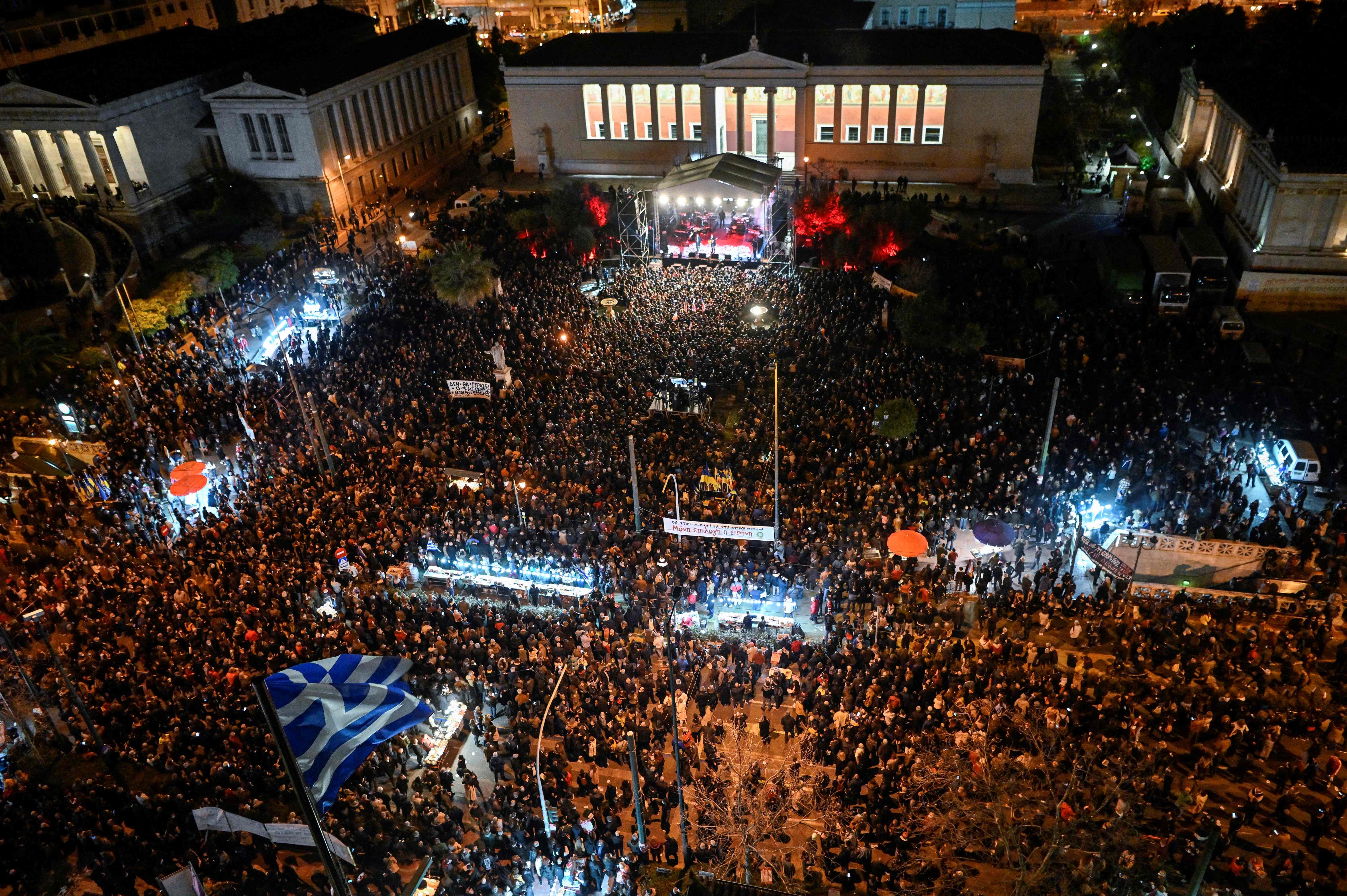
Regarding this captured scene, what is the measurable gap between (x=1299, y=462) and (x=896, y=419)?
34.9 ft

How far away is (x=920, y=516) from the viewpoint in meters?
23.4

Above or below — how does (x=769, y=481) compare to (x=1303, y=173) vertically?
below

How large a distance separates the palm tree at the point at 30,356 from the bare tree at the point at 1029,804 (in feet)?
112

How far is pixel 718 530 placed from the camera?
872 inches

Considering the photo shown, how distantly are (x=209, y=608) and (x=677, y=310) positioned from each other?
1868 centimetres

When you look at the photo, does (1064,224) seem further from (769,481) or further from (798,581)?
(798,581)

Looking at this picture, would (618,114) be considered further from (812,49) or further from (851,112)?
(851,112)

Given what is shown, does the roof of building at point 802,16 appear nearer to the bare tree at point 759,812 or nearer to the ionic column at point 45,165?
the ionic column at point 45,165

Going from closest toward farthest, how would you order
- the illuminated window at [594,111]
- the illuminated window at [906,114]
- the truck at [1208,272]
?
the truck at [1208,272], the illuminated window at [906,114], the illuminated window at [594,111]

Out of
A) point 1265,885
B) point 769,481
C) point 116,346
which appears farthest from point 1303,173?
point 116,346

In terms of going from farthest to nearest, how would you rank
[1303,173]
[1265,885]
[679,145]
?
[679,145] < [1303,173] < [1265,885]

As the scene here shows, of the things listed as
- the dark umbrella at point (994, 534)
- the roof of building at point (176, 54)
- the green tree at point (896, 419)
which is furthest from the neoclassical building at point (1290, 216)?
the roof of building at point (176, 54)

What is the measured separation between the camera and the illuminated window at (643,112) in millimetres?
50531

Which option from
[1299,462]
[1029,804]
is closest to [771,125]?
[1299,462]
